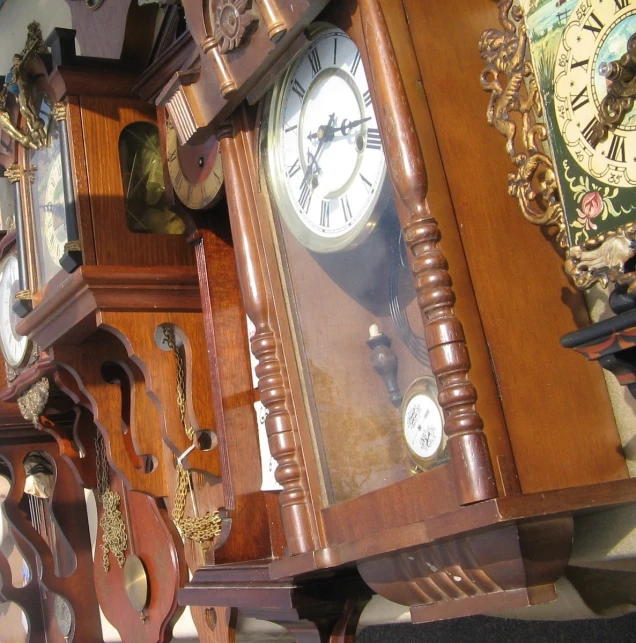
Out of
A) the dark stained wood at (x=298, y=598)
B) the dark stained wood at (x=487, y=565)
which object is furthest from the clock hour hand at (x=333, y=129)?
the dark stained wood at (x=298, y=598)

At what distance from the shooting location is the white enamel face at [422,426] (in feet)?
2.76

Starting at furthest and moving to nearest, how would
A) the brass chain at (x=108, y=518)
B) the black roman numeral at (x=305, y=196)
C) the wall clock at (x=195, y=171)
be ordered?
the brass chain at (x=108, y=518) < the wall clock at (x=195, y=171) < the black roman numeral at (x=305, y=196)

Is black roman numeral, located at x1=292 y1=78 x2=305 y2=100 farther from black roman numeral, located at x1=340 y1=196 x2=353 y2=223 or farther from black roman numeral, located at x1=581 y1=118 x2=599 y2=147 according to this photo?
black roman numeral, located at x1=581 y1=118 x2=599 y2=147

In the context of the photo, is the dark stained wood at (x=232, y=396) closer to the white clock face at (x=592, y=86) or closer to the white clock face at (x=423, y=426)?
the white clock face at (x=423, y=426)

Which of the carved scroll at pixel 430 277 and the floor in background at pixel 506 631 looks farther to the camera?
the floor in background at pixel 506 631

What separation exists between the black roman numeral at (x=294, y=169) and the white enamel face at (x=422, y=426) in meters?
0.27

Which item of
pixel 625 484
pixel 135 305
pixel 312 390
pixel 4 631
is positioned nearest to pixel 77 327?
pixel 135 305

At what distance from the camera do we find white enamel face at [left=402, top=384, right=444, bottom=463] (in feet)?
2.76

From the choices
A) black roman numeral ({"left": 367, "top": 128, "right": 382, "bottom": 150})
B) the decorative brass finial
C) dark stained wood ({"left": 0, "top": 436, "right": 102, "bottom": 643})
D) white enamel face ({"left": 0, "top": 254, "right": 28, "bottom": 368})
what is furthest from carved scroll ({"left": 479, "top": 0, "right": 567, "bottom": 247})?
dark stained wood ({"left": 0, "top": 436, "right": 102, "bottom": 643})

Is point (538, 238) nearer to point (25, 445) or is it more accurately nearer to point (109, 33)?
point (109, 33)

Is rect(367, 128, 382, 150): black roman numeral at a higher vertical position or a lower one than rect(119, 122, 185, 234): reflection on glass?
lower

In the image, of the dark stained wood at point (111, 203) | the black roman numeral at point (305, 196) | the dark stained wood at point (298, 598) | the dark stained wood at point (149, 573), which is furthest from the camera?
the dark stained wood at point (149, 573)

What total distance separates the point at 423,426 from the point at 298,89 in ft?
1.18

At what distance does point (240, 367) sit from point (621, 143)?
2.32ft
